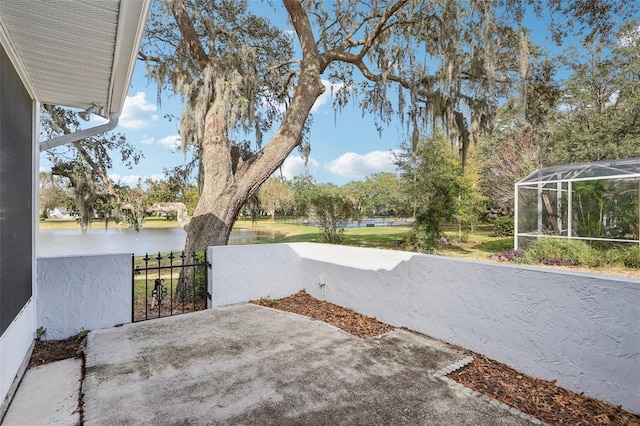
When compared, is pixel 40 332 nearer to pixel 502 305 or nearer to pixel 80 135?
pixel 80 135

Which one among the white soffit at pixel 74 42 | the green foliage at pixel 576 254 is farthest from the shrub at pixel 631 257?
the white soffit at pixel 74 42

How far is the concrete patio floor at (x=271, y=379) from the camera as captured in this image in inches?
83.2

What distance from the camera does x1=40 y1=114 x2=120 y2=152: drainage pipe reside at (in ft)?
12.0

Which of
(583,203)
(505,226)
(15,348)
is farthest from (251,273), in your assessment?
(505,226)

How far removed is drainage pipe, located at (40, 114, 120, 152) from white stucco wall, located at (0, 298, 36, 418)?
70.2 inches

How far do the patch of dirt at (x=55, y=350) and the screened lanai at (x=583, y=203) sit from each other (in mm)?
10829

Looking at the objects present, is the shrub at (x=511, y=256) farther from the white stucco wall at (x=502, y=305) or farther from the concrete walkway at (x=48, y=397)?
the concrete walkway at (x=48, y=397)

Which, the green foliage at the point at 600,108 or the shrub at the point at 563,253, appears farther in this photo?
the green foliage at the point at 600,108

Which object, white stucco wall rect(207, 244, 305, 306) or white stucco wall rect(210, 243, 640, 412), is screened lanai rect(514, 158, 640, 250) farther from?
white stucco wall rect(207, 244, 305, 306)

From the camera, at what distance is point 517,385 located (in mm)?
2602

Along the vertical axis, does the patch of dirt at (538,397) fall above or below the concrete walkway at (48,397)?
below

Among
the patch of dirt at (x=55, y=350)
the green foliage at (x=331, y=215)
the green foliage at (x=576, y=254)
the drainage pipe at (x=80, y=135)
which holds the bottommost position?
the patch of dirt at (x=55, y=350)

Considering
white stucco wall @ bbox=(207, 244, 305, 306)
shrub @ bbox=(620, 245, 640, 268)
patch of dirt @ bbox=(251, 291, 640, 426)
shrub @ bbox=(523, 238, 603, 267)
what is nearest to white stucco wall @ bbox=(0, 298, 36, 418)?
white stucco wall @ bbox=(207, 244, 305, 306)

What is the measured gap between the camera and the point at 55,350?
3.23 meters
